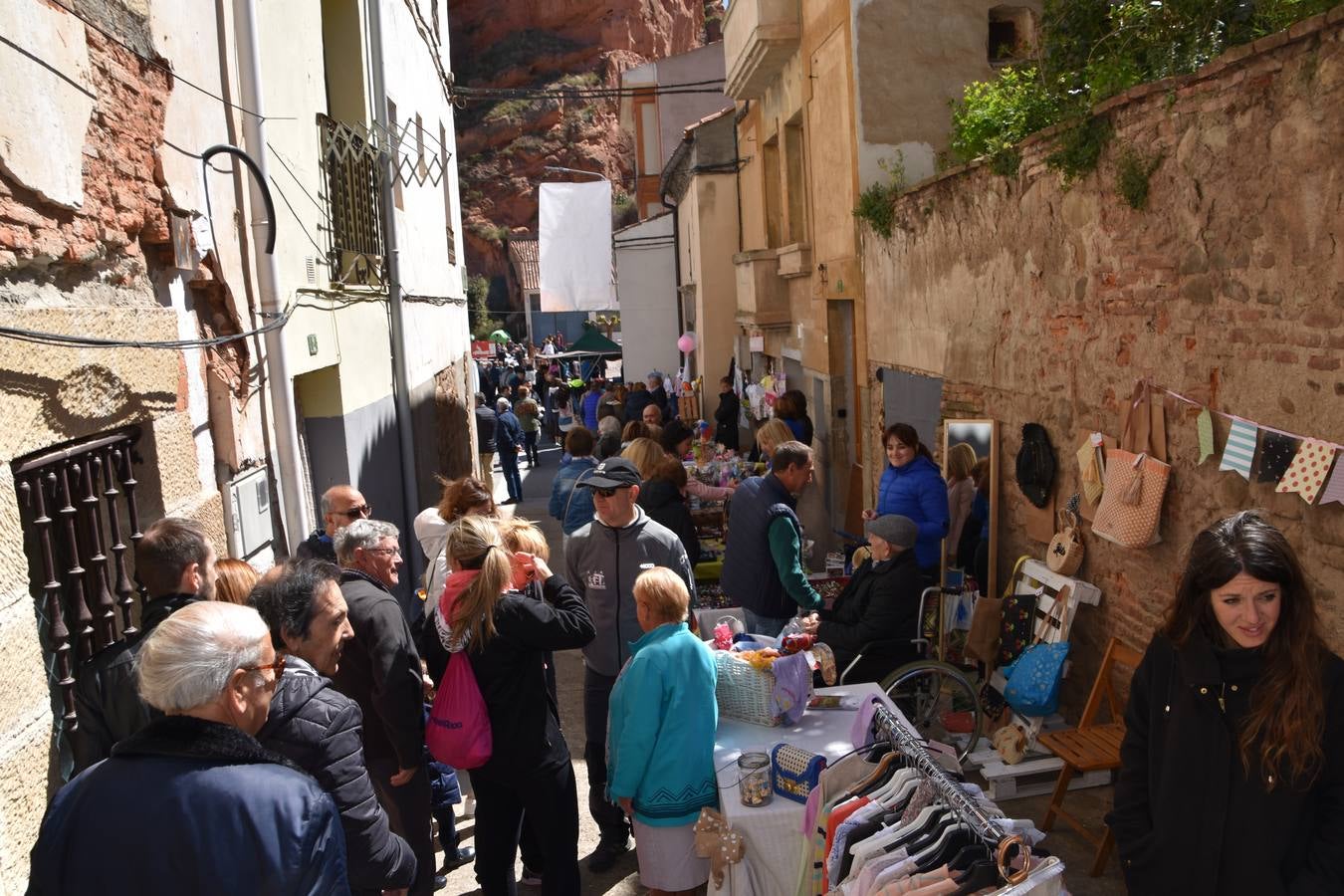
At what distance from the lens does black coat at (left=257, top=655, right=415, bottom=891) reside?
2916mm

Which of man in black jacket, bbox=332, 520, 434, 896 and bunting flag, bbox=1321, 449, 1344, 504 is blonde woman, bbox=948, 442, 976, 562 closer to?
bunting flag, bbox=1321, 449, 1344, 504

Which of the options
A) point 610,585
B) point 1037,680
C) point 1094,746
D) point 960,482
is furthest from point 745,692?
point 960,482

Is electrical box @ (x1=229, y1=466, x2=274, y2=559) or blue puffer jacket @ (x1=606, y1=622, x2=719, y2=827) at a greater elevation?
electrical box @ (x1=229, y1=466, x2=274, y2=559)

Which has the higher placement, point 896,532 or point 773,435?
point 773,435

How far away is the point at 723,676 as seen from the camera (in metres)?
4.52

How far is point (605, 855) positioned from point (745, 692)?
123 centimetres

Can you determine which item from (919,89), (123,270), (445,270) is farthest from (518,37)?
(123,270)

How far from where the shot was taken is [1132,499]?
523 centimetres

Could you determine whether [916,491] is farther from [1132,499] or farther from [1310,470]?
[1310,470]

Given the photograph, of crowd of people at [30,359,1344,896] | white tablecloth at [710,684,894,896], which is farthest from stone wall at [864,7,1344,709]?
white tablecloth at [710,684,894,896]

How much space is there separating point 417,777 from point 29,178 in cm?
249

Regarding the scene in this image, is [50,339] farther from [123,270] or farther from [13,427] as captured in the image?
[123,270]

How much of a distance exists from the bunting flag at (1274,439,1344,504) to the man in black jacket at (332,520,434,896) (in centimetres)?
345

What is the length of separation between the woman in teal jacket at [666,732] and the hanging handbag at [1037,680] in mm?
2082
